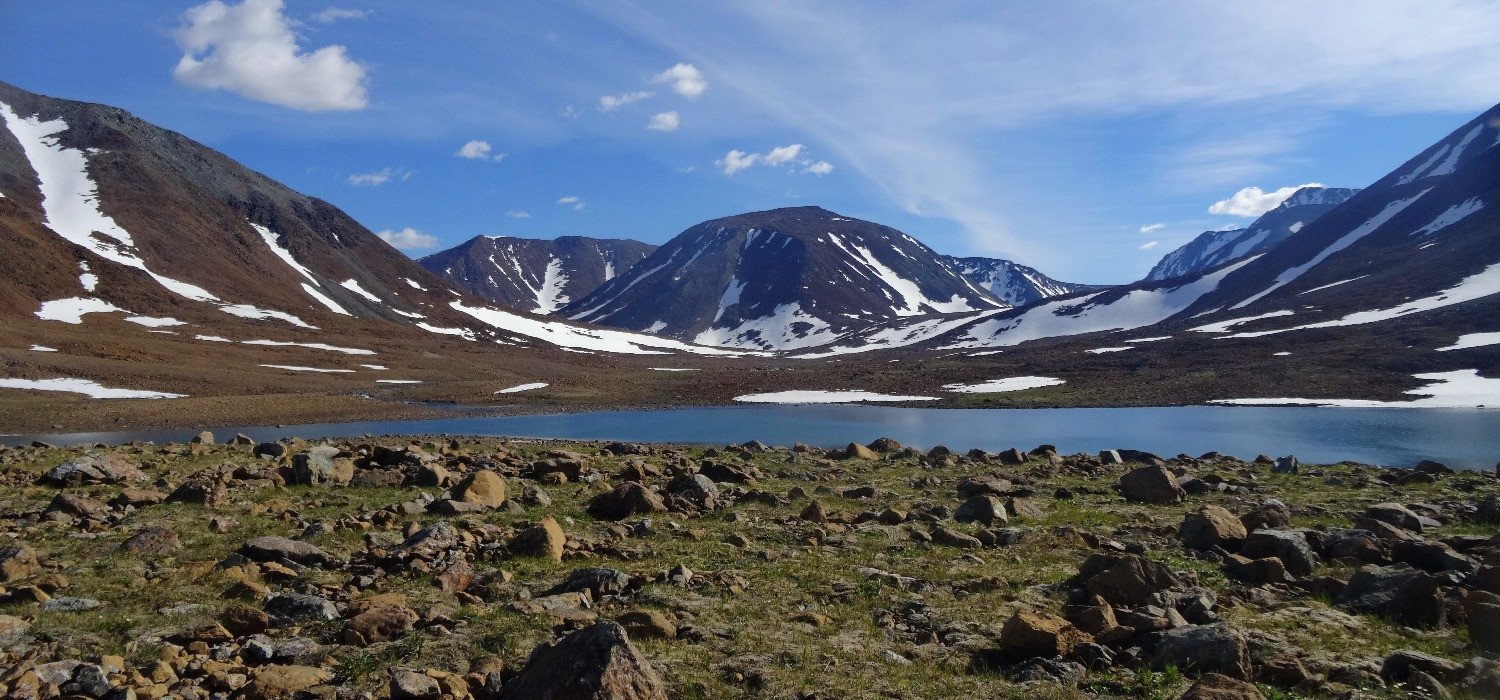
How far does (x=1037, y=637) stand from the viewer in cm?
1002

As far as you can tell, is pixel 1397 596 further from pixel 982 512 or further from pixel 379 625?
pixel 379 625

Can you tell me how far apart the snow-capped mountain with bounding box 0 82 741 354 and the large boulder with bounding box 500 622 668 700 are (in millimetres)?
117746

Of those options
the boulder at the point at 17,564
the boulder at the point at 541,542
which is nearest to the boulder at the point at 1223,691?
the boulder at the point at 541,542

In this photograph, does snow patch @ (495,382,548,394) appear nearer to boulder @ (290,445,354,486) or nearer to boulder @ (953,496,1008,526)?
boulder @ (290,445,354,486)

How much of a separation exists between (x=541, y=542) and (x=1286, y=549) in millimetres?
13522

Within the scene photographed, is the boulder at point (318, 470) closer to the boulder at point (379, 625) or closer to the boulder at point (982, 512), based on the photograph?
the boulder at point (379, 625)

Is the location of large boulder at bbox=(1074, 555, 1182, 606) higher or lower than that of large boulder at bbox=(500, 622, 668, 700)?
lower

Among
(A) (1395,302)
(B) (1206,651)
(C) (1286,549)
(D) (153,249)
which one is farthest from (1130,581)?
(D) (153,249)

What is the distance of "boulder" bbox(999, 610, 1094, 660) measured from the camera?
10000 millimetres

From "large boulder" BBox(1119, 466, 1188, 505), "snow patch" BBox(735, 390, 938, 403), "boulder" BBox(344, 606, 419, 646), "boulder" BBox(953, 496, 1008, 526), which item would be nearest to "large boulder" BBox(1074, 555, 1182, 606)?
"boulder" BBox(953, 496, 1008, 526)

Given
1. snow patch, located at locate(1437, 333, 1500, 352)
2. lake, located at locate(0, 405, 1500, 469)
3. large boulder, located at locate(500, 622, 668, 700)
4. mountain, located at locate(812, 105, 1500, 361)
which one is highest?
mountain, located at locate(812, 105, 1500, 361)

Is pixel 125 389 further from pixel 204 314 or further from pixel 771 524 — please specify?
pixel 771 524

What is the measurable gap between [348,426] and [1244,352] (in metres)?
118

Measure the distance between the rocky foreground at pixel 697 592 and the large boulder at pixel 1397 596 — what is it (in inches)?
1.3
